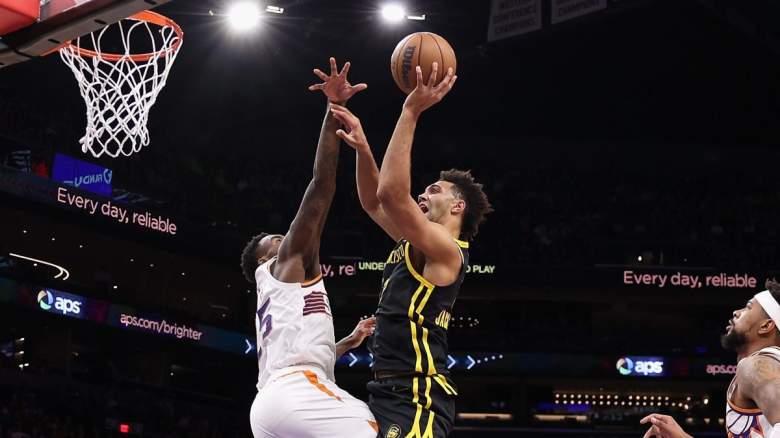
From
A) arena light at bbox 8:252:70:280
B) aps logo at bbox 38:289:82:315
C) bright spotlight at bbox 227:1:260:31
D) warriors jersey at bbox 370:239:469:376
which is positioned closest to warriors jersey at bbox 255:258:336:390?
warriors jersey at bbox 370:239:469:376

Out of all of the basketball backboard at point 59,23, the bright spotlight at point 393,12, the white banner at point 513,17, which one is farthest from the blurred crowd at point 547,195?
the basketball backboard at point 59,23

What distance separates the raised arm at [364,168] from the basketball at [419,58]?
0.31 m

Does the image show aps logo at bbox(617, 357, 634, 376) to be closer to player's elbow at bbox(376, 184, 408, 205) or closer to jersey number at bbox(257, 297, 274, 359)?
jersey number at bbox(257, 297, 274, 359)

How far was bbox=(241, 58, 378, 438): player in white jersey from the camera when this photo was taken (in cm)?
399

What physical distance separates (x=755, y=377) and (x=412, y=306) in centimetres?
134

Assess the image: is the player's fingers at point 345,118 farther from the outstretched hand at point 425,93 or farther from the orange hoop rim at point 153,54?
the orange hoop rim at point 153,54

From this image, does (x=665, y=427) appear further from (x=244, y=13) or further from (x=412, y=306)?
(x=244, y=13)

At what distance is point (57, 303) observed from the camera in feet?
60.0

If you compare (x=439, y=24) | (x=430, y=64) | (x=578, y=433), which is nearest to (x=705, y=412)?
(x=578, y=433)

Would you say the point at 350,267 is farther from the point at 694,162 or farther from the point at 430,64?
the point at 430,64

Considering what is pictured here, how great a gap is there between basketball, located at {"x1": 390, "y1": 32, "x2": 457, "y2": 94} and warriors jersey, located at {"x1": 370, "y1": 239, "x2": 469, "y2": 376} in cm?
82

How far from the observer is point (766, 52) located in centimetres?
2228

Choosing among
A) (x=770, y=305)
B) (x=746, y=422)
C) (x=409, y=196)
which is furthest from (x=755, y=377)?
(x=409, y=196)

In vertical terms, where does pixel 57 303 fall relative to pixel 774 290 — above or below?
above
